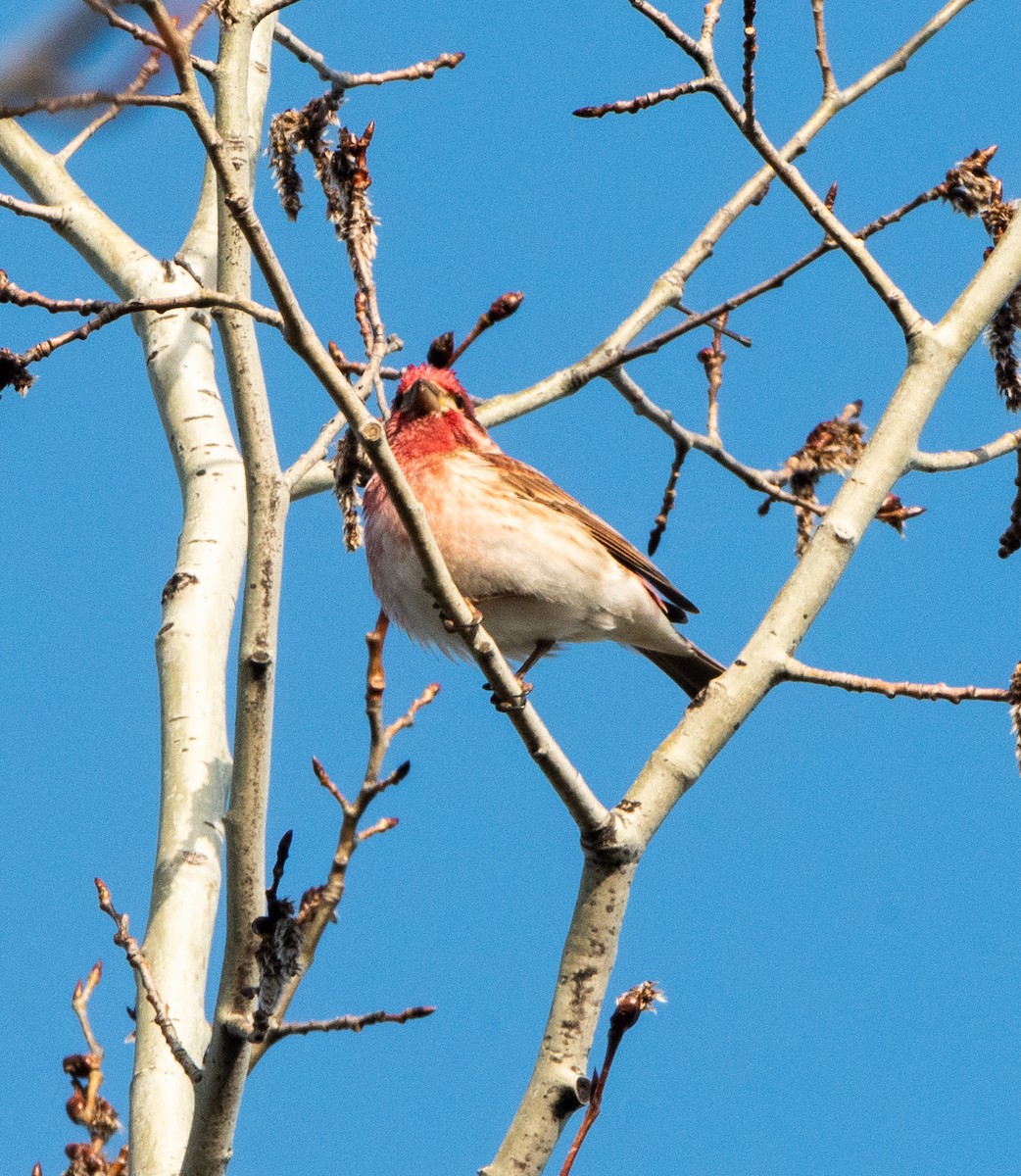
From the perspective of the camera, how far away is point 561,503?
22.7ft

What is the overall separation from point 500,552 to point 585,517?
0.74 meters

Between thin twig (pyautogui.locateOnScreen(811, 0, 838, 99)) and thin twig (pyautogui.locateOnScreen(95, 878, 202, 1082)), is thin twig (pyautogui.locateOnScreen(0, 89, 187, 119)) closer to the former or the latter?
thin twig (pyautogui.locateOnScreen(95, 878, 202, 1082))

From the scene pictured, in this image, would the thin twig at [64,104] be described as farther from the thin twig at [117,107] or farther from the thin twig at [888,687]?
the thin twig at [888,687]

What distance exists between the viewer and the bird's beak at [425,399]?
6957 mm

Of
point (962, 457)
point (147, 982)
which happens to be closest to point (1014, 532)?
point (962, 457)

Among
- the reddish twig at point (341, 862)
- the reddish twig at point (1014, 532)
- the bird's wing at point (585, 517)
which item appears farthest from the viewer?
the bird's wing at point (585, 517)

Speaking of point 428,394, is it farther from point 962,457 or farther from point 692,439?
point 962,457

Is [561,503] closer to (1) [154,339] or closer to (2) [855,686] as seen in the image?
Result: (1) [154,339]

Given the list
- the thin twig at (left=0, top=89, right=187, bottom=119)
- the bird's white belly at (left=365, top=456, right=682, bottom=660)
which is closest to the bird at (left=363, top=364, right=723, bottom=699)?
the bird's white belly at (left=365, top=456, right=682, bottom=660)

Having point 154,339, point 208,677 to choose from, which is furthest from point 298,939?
point 154,339

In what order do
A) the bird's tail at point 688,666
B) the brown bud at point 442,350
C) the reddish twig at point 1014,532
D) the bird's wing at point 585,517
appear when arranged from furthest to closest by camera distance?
the bird's tail at point 688,666 → the bird's wing at point 585,517 → the reddish twig at point 1014,532 → the brown bud at point 442,350

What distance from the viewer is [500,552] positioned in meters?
6.33

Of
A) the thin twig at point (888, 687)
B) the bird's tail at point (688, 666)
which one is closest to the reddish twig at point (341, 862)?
the thin twig at point (888, 687)

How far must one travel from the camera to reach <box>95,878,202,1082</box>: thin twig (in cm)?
383
